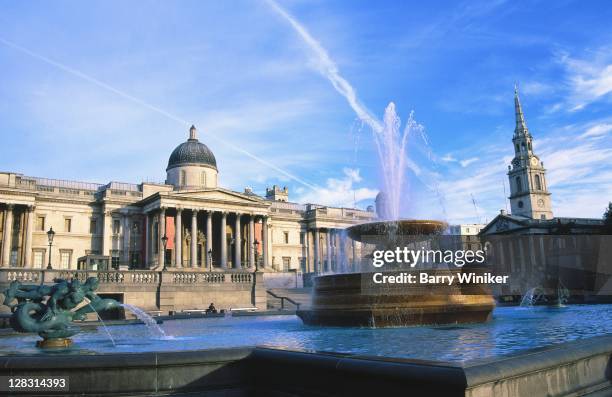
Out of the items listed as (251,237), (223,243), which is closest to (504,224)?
(251,237)

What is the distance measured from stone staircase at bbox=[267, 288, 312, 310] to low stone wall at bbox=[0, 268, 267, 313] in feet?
7.55

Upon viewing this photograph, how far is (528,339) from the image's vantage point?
820cm

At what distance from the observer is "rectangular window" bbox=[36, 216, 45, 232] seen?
5812 cm

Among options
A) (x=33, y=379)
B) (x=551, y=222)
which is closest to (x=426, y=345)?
(x=33, y=379)

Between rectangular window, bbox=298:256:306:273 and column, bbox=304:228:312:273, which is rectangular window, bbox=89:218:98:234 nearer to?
rectangular window, bbox=298:256:306:273

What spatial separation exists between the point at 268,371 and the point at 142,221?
6040cm

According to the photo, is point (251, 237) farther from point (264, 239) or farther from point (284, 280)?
point (284, 280)

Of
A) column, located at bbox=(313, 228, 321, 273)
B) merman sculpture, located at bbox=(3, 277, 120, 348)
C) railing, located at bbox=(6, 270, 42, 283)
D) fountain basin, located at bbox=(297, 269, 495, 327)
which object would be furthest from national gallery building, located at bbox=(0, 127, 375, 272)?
merman sculpture, located at bbox=(3, 277, 120, 348)

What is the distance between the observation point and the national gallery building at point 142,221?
5569 centimetres

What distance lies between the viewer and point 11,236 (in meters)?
55.0

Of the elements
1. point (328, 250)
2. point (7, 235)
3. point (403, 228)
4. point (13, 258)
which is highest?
point (7, 235)

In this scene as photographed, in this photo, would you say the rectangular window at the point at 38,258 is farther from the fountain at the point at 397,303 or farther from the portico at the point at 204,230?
the fountain at the point at 397,303

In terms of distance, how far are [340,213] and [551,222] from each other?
1530 inches

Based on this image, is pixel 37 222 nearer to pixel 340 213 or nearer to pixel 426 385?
pixel 340 213
